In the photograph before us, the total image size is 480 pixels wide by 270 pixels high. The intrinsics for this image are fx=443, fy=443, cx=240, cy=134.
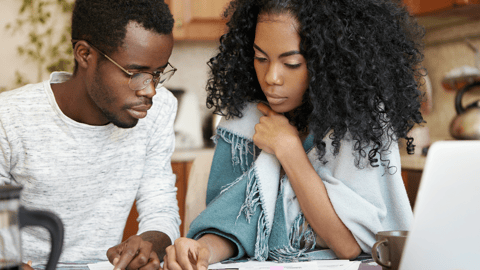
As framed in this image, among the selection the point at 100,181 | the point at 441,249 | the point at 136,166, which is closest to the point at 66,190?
the point at 100,181

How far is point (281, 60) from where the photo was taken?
0.96m

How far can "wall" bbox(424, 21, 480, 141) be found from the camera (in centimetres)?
239

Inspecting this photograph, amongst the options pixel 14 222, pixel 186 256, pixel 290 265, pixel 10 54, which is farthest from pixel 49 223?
pixel 10 54

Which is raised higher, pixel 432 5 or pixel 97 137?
pixel 432 5

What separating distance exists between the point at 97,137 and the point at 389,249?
808 mm

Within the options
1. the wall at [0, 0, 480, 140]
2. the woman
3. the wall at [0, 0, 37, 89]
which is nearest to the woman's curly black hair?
the woman

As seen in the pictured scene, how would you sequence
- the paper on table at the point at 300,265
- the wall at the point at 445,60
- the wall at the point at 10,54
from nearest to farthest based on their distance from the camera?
the paper on table at the point at 300,265 < the wall at the point at 445,60 < the wall at the point at 10,54

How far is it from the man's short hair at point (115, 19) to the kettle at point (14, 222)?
2.23 ft

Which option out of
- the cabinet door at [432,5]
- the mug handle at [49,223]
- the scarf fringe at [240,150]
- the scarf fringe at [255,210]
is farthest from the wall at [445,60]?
the mug handle at [49,223]

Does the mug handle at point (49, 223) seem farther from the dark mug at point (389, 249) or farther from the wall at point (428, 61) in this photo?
the wall at point (428, 61)

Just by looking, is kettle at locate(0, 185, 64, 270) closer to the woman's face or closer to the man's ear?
the woman's face

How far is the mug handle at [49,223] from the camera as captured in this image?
43cm

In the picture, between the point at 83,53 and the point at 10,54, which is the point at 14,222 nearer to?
the point at 83,53

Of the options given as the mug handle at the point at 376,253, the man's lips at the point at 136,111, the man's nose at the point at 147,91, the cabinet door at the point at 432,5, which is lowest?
the mug handle at the point at 376,253
